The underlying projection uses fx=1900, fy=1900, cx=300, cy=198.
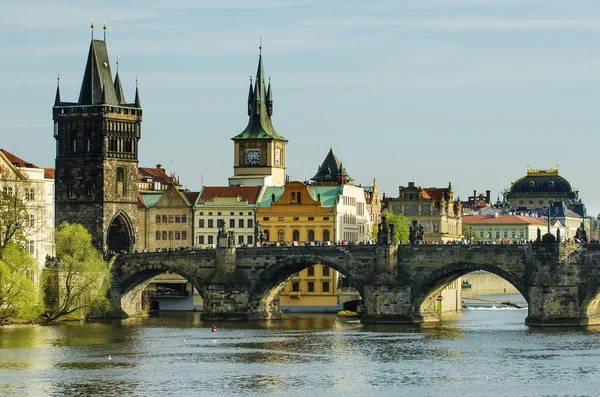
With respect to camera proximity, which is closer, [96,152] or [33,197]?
[33,197]

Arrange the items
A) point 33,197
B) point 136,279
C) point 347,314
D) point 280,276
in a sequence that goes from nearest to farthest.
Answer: point 33,197
point 280,276
point 136,279
point 347,314

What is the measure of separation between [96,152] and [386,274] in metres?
37.4

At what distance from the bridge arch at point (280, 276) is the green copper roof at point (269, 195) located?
22231 mm

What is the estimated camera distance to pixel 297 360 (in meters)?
128

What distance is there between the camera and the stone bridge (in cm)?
15288

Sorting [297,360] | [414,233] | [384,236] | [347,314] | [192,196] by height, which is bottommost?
[297,360]

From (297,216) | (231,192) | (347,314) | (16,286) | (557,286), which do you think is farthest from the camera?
(231,192)

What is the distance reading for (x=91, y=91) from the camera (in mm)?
183125

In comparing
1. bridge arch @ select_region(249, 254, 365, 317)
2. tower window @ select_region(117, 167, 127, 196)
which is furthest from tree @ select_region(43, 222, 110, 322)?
tower window @ select_region(117, 167, 127, 196)

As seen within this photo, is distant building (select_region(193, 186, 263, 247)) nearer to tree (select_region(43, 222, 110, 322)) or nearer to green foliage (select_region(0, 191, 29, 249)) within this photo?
tree (select_region(43, 222, 110, 322))

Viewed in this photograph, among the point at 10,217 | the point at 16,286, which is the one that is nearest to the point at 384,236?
the point at 10,217

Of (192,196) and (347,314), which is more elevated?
(192,196)

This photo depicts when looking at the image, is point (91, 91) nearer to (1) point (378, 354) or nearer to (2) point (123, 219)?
(2) point (123, 219)

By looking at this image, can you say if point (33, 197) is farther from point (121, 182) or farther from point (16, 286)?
point (121, 182)
